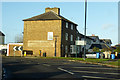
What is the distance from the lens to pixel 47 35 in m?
49.4

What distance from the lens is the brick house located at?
48688mm

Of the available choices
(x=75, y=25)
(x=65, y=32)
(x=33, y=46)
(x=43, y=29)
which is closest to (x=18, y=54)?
(x=33, y=46)

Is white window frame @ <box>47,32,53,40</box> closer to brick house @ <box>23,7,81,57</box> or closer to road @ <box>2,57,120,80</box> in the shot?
brick house @ <box>23,7,81,57</box>

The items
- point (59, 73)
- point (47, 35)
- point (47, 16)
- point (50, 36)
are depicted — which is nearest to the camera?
point (59, 73)

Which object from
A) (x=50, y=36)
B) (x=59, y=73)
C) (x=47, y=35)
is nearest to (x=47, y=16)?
(x=47, y=35)

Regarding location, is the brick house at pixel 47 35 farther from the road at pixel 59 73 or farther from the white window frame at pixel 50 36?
the road at pixel 59 73

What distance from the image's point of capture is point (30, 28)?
50938 millimetres

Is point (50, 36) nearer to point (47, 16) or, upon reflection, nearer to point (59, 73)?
point (47, 16)

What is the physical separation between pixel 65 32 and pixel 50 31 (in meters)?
4.13

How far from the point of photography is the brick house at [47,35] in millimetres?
48688

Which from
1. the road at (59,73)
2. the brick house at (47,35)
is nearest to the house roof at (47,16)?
the brick house at (47,35)

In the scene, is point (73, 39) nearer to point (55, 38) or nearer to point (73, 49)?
point (73, 49)

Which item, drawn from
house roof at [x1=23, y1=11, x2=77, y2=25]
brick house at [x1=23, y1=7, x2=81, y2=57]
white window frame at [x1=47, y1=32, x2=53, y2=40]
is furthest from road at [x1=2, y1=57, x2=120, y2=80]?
house roof at [x1=23, y1=11, x2=77, y2=25]

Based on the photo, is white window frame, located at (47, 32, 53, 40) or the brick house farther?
white window frame, located at (47, 32, 53, 40)
